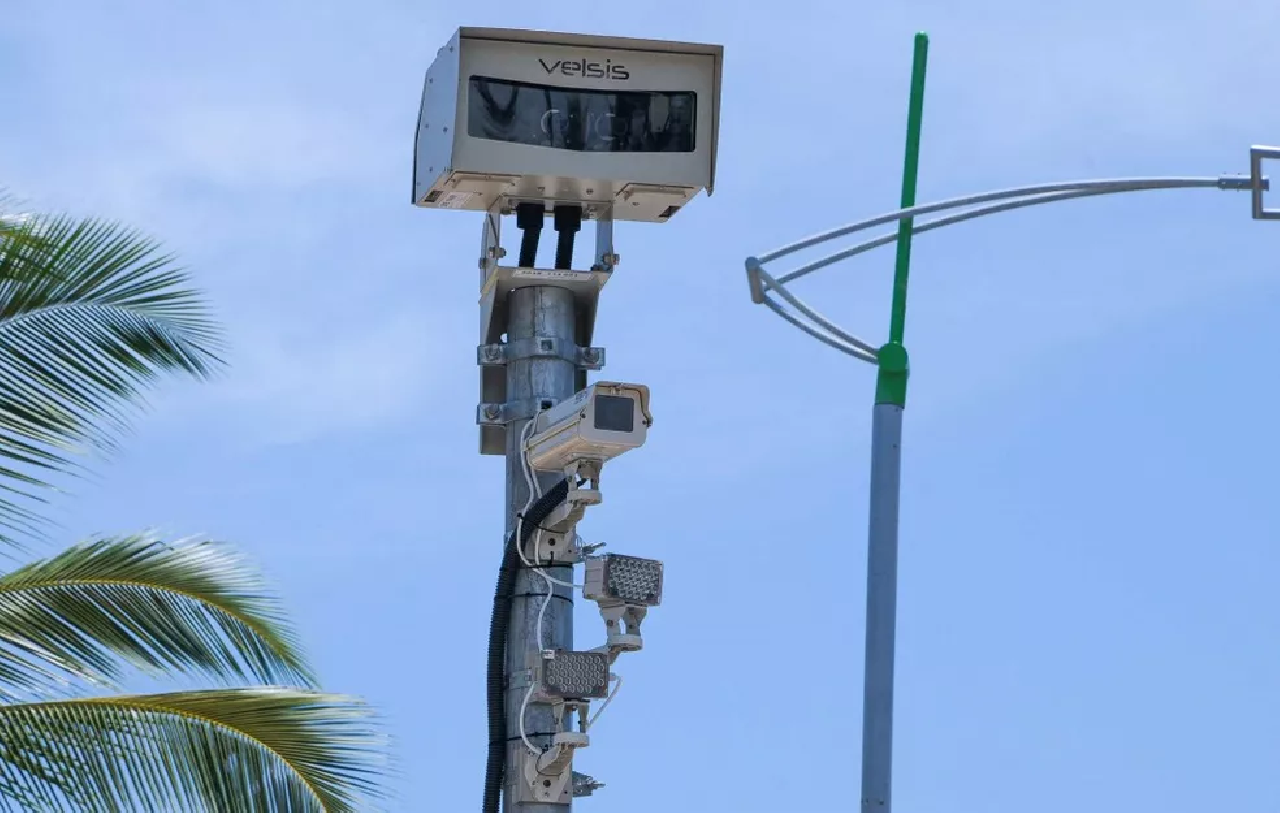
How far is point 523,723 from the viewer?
673 inches

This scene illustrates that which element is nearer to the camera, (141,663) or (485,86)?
(141,663)

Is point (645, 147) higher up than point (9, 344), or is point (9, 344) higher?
point (645, 147)

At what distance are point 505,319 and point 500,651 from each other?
2395 millimetres

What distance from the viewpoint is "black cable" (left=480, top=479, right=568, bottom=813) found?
1712cm

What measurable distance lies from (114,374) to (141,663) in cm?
168

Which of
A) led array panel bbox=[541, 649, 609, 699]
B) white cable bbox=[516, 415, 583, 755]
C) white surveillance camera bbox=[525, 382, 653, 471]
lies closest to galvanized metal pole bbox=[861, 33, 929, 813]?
white surveillance camera bbox=[525, 382, 653, 471]

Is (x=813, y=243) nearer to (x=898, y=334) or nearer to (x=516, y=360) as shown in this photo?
(x=898, y=334)

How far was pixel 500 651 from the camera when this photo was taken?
17.3 metres

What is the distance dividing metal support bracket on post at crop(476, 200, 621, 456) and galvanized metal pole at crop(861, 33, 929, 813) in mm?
4219

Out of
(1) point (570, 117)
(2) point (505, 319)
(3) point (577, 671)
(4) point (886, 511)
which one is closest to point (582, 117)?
(1) point (570, 117)

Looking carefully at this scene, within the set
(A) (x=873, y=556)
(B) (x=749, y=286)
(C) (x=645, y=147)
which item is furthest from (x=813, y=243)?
(C) (x=645, y=147)

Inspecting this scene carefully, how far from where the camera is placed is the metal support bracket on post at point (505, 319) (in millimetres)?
17859

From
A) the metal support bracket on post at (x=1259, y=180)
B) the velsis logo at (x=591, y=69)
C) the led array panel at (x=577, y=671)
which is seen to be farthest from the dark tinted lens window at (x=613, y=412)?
the metal support bracket on post at (x=1259, y=180)

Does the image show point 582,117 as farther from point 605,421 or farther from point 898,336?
point 898,336
